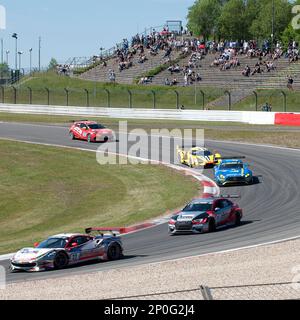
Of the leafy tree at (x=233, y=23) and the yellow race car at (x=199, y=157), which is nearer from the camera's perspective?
the yellow race car at (x=199, y=157)

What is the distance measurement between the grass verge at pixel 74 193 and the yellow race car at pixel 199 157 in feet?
4.05

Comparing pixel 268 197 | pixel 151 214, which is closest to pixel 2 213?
pixel 151 214

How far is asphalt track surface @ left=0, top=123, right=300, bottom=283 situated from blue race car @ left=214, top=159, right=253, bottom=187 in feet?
1.53

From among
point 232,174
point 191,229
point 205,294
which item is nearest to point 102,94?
point 232,174

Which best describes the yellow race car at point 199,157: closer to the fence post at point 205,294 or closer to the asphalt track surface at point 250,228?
the asphalt track surface at point 250,228

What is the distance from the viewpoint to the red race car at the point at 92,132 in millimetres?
49125

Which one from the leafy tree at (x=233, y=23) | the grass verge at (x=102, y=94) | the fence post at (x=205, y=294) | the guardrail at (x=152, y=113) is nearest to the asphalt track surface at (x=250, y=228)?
the fence post at (x=205, y=294)

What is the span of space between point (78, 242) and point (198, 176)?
16583 millimetres

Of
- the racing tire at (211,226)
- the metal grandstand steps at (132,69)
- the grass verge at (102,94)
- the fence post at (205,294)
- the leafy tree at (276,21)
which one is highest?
the leafy tree at (276,21)

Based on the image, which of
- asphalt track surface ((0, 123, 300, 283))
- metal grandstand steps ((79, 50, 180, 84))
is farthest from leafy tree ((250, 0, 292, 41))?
asphalt track surface ((0, 123, 300, 283))

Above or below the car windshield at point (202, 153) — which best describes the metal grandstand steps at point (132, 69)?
above

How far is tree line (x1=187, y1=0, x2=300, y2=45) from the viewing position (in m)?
110

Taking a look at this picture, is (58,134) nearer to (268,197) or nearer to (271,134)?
(271,134)

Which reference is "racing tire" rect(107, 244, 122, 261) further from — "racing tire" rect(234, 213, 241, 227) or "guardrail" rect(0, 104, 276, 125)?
"guardrail" rect(0, 104, 276, 125)
